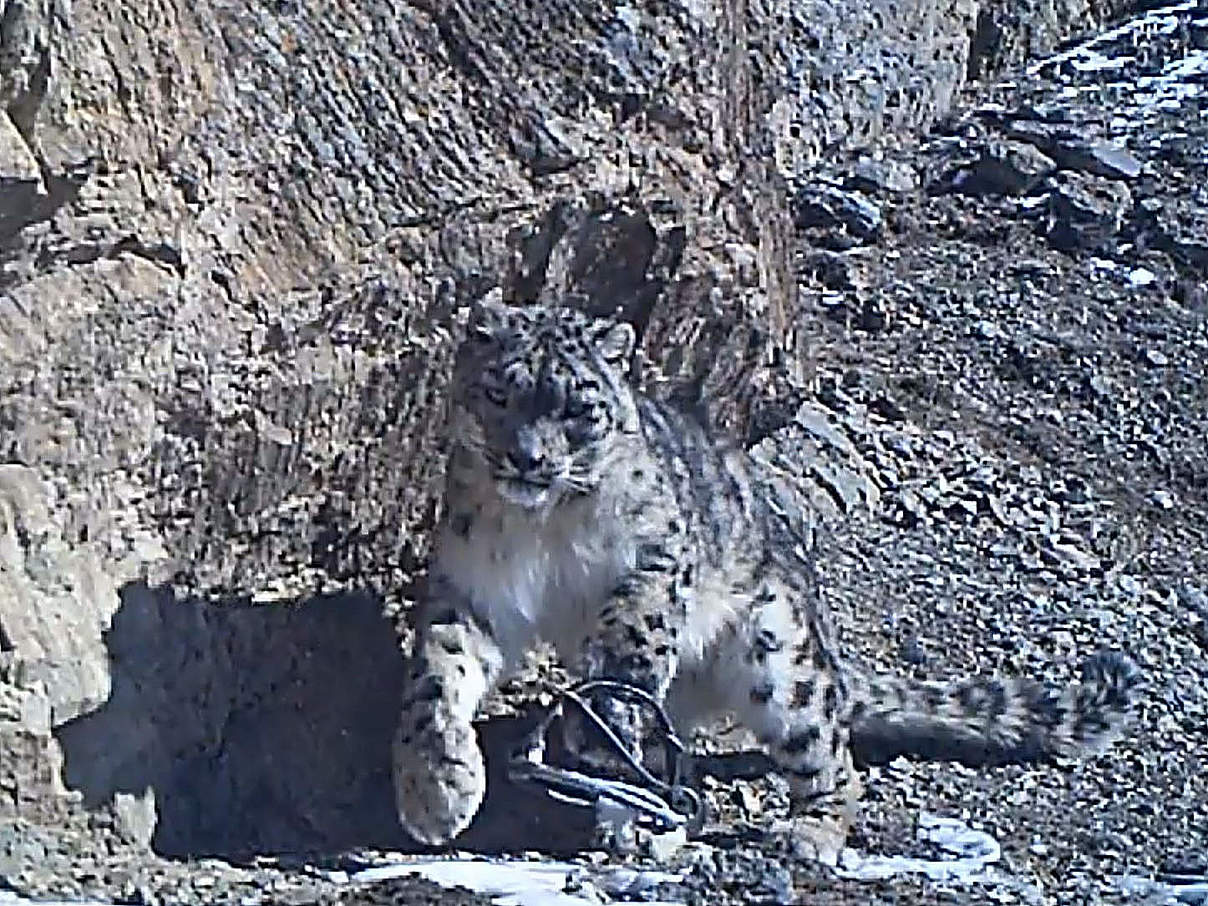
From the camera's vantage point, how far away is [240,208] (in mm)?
7113

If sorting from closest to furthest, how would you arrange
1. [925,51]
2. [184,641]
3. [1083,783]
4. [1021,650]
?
[184,641] < [1083,783] < [1021,650] < [925,51]

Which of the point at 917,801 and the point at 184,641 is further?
the point at 917,801

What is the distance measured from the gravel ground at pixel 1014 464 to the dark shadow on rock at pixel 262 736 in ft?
0.87

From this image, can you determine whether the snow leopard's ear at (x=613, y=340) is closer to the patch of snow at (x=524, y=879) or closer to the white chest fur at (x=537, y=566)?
the white chest fur at (x=537, y=566)

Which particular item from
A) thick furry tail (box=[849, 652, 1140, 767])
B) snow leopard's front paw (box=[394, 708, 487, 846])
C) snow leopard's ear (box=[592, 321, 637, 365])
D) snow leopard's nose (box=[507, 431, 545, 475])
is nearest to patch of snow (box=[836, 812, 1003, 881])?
thick furry tail (box=[849, 652, 1140, 767])

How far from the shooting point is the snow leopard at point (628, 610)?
24.1 feet

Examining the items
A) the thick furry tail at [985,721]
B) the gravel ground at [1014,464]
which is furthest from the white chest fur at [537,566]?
the thick furry tail at [985,721]

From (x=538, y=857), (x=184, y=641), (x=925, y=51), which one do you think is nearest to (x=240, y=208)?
(x=184, y=641)

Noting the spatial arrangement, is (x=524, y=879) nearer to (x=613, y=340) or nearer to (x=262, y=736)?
(x=262, y=736)

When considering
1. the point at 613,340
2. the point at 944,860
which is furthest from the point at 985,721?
the point at 613,340

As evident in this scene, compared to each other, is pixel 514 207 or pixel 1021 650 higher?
pixel 514 207

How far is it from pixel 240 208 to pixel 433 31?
2.88ft

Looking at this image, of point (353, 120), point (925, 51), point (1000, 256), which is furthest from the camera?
point (925, 51)

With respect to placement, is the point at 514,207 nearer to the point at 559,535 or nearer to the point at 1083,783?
the point at 559,535
